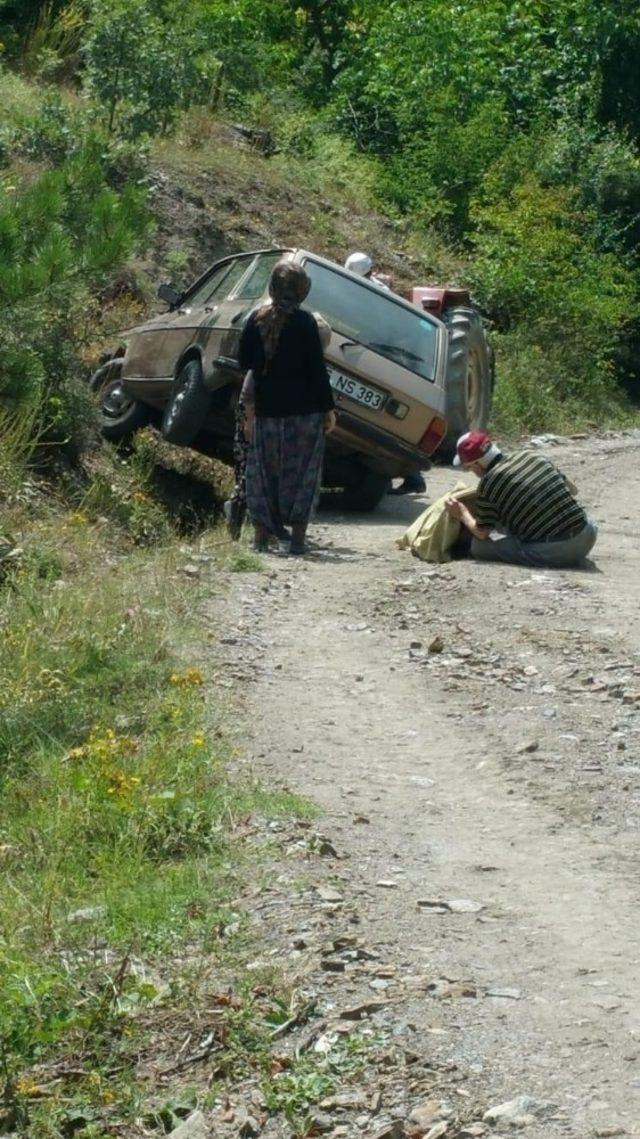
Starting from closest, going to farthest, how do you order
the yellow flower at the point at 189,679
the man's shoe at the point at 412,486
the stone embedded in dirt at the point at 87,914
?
the stone embedded in dirt at the point at 87,914 < the yellow flower at the point at 189,679 < the man's shoe at the point at 412,486

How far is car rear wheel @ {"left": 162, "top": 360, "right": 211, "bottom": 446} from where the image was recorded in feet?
44.6

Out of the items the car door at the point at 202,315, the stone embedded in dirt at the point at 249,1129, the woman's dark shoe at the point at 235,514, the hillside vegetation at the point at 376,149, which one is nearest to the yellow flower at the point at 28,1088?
the stone embedded in dirt at the point at 249,1129

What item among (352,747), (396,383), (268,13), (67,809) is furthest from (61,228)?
(268,13)

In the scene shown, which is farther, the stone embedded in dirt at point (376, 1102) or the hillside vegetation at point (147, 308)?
the hillside vegetation at point (147, 308)

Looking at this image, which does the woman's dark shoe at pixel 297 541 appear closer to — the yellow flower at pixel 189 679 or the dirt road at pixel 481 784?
the dirt road at pixel 481 784

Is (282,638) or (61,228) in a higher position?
(61,228)

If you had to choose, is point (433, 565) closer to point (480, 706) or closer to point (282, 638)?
point (282, 638)

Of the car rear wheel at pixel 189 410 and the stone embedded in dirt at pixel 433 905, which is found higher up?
the stone embedded in dirt at pixel 433 905

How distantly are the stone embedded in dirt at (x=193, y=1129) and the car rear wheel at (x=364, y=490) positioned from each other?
9.93m

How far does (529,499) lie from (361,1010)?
6834 millimetres

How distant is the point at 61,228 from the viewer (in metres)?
12.2

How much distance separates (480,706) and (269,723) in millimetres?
970

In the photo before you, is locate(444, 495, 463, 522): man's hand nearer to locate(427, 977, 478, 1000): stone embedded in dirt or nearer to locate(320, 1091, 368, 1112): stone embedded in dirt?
locate(427, 977, 478, 1000): stone embedded in dirt

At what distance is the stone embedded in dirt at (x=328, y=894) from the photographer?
580 centimetres
